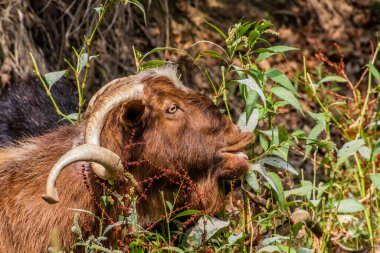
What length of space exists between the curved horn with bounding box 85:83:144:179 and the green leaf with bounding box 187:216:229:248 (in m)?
0.64

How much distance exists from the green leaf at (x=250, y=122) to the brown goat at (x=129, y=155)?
0.26ft

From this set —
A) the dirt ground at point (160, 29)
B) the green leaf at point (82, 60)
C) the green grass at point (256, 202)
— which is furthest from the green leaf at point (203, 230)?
the dirt ground at point (160, 29)

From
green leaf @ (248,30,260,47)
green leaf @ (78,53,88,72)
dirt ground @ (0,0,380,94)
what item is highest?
green leaf @ (248,30,260,47)

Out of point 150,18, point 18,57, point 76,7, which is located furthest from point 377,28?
point 18,57

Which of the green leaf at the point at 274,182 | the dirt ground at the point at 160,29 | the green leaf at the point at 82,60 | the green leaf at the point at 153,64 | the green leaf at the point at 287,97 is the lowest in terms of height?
the dirt ground at the point at 160,29

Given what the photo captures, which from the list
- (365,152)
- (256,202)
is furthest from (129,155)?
(365,152)

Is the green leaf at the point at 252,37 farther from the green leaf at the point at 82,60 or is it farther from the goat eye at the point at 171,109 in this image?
the green leaf at the point at 82,60

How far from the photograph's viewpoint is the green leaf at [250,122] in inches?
207

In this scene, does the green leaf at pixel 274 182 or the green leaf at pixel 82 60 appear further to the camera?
the green leaf at pixel 82 60

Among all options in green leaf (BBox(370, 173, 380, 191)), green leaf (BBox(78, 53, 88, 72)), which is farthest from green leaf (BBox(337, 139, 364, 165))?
green leaf (BBox(78, 53, 88, 72))

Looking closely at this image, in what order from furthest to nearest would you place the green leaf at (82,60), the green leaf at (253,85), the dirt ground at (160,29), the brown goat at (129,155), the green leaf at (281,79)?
the dirt ground at (160,29) → the green leaf at (82,60) → the green leaf at (281,79) → the brown goat at (129,155) → the green leaf at (253,85)

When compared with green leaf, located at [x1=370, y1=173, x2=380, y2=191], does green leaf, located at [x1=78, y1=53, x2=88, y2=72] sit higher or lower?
higher

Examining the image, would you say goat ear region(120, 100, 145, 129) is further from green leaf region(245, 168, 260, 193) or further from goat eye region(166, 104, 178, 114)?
green leaf region(245, 168, 260, 193)

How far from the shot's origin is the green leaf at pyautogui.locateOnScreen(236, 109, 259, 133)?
5260 mm
